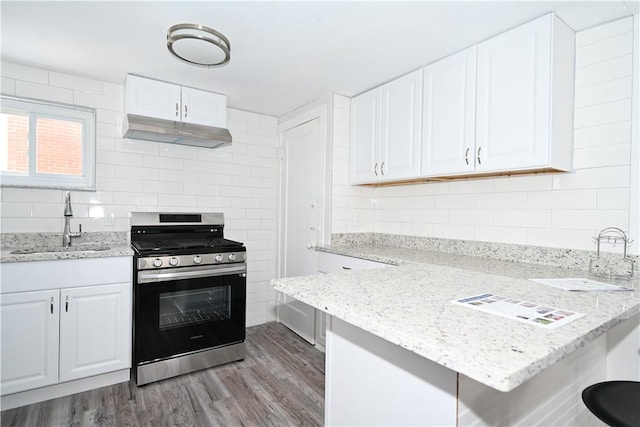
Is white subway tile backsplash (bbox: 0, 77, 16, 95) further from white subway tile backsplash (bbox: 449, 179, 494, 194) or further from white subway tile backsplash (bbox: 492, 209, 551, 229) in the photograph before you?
white subway tile backsplash (bbox: 492, 209, 551, 229)

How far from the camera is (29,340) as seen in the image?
209 centimetres

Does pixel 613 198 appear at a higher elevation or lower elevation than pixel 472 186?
lower

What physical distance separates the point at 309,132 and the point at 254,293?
1.78 meters

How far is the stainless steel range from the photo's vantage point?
2.35m

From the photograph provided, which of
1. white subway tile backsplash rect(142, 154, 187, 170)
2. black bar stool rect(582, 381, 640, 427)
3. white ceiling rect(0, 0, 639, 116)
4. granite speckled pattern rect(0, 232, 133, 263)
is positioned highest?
white ceiling rect(0, 0, 639, 116)

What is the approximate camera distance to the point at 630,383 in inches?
44.4

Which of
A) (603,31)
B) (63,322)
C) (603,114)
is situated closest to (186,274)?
(63,322)

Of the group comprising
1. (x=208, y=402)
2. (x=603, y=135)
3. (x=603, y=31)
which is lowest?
(x=208, y=402)

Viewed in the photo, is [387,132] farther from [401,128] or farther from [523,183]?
[523,183]

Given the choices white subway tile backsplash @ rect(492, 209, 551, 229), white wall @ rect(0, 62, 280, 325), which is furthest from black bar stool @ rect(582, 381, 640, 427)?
white wall @ rect(0, 62, 280, 325)

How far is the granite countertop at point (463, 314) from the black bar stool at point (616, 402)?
0.26 meters

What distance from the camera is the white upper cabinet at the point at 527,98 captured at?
177cm

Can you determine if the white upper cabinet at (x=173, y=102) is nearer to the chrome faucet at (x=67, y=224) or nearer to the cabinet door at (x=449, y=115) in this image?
the chrome faucet at (x=67, y=224)

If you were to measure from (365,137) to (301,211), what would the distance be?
0.98 m
